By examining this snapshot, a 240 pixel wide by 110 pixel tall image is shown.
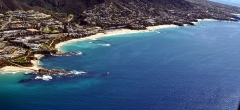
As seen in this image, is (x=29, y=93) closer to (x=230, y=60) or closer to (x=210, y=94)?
(x=210, y=94)

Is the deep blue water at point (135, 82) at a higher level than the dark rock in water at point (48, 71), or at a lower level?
lower

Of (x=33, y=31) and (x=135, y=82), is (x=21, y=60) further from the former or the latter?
(x=33, y=31)


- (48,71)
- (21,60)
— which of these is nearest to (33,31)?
(21,60)

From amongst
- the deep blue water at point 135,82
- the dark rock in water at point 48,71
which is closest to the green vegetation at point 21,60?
the deep blue water at point 135,82

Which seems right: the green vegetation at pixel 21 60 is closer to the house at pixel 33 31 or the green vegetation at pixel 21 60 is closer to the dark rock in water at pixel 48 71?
the dark rock in water at pixel 48 71

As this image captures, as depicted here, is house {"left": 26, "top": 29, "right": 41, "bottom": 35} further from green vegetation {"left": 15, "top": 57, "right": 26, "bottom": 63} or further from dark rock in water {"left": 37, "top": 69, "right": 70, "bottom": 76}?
dark rock in water {"left": 37, "top": 69, "right": 70, "bottom": 76}

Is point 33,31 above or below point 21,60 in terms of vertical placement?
above

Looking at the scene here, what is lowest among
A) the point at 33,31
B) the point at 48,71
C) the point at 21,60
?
the point at 48,71

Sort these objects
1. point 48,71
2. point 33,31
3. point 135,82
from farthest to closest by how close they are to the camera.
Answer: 1. point 33,31
2. point 48,71
3. point 135,82

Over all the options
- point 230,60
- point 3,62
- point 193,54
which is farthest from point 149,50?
point 3,62
